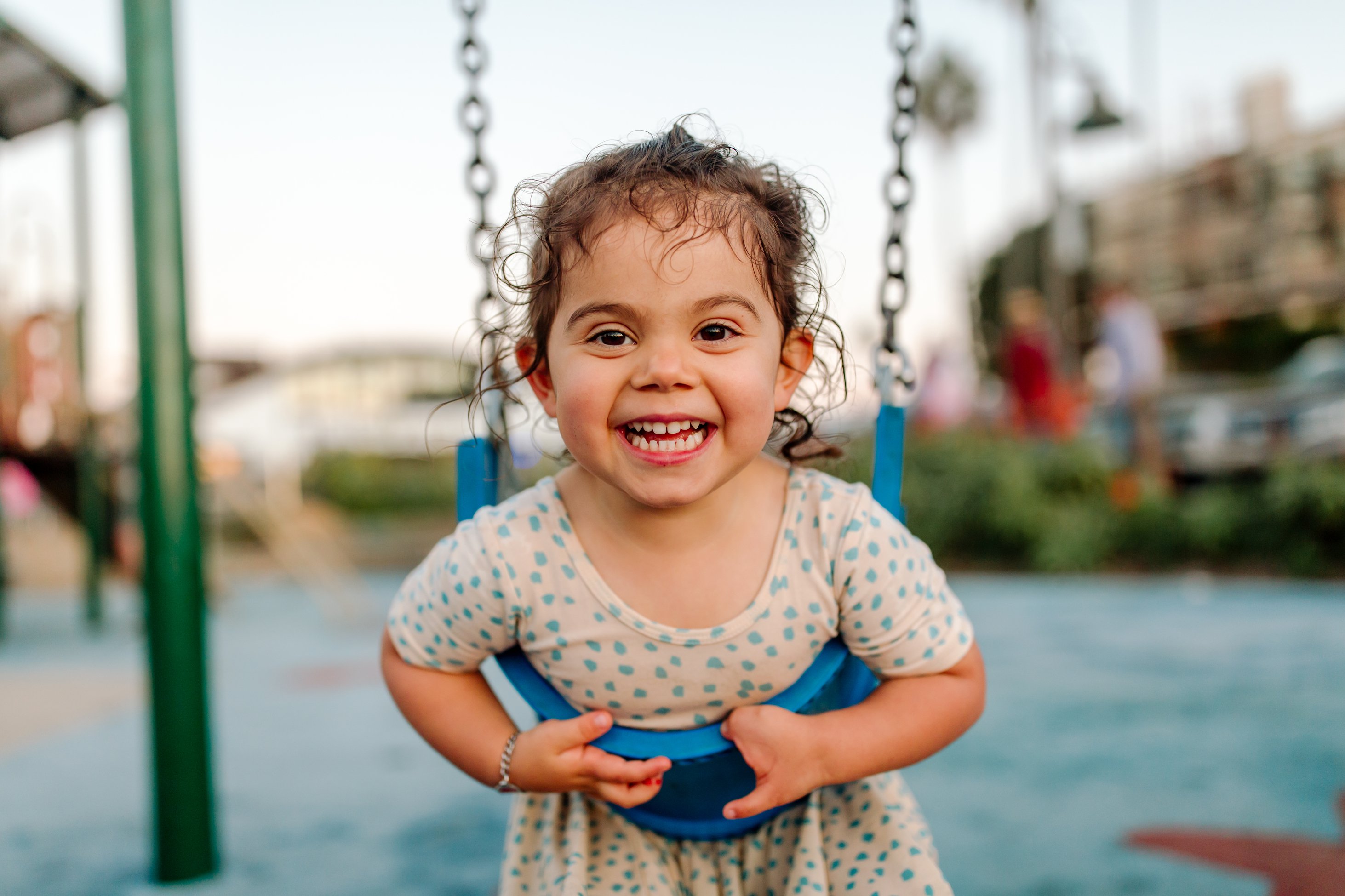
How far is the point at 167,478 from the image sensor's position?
73.3 inches

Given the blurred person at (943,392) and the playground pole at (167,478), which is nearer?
Answer: the playground pole at (167,478)

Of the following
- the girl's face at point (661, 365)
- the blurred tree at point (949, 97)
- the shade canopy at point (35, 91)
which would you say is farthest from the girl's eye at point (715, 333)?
the blurred tree at point (949, 97)

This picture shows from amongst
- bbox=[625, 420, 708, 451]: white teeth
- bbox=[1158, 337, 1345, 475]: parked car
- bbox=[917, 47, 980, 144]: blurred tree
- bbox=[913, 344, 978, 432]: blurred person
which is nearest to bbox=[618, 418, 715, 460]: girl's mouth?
bbox=[625, 420, 708, 451]: white teeth

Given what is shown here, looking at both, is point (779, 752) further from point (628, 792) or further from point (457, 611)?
point (457, 611)

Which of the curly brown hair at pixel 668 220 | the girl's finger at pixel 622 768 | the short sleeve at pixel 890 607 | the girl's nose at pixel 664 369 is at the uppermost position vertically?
the curly brown hair at pixel 668 220

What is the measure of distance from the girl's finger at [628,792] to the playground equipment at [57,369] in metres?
4.91

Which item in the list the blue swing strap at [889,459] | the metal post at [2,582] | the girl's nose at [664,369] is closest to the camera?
the girl's nose at [664,369]

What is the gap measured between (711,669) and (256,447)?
20892mm

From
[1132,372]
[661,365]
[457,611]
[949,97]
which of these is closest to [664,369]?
[661,365]

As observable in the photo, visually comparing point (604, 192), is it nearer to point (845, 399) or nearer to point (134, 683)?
point (845, 399)

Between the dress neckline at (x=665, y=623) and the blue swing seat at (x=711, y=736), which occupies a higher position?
the dress neckline at (x=665, y=623)

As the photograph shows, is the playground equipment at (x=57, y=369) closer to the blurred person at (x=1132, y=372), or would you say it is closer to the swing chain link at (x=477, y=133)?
the swing chain link at (x=477, y=133)

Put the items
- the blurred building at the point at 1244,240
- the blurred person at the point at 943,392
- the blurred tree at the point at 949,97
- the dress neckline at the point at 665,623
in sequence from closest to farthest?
1. the dress neckline at the point at 665,623
2. the blurred person at the point at 943,392
3. the blurred building at the point at 1244,240
4. the blurred tree at the point at 949,97

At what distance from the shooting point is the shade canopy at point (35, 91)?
473 cm
